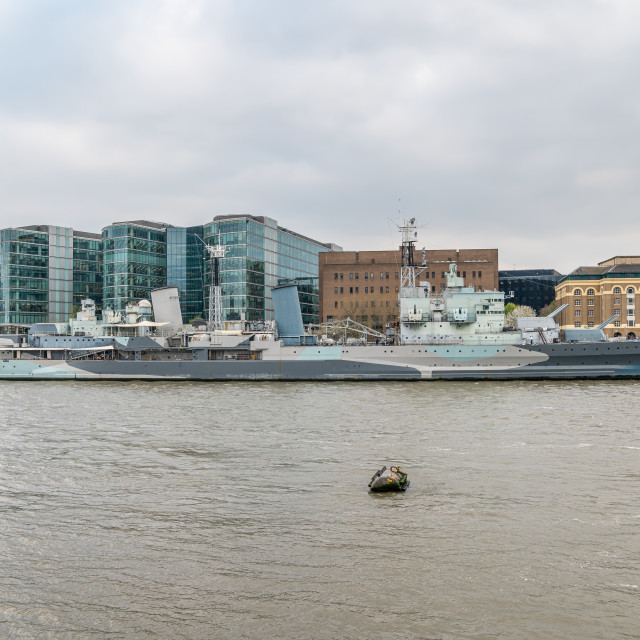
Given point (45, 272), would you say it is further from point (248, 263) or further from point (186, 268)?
point (248, 263)

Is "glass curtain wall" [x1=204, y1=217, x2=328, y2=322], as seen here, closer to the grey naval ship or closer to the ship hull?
the grey naval ship

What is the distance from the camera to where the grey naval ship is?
1768 inches

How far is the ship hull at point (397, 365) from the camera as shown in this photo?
146 ft

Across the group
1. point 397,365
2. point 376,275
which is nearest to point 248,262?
point 376,275

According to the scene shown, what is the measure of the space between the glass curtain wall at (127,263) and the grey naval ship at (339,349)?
44295mm

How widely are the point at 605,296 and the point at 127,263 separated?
263ft

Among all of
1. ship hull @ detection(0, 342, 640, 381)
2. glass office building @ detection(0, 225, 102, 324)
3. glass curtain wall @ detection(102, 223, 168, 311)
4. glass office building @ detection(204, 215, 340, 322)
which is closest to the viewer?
ship hull @ detection(0, 342, 640, 381)

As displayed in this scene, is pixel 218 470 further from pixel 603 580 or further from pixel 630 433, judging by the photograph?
pixel 630 433

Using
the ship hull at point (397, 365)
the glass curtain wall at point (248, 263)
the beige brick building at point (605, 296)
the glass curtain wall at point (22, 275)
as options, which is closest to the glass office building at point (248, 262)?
the glass curtain wall at point (248, 263)

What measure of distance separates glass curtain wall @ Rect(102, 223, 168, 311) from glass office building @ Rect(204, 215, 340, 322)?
11.5 meters

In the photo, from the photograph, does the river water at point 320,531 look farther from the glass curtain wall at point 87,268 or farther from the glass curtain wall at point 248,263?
the glass curtain wall at point 87,268

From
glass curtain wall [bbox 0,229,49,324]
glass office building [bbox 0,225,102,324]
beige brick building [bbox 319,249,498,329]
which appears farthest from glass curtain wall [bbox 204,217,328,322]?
glass curtain wall [bbox 0,229,49,324]

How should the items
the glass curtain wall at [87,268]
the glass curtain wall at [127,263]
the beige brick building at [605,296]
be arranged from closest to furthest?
the glass curtain wall at [127,263] < the beige brick building at [605,296] < the glass curtain wall at [87,268]

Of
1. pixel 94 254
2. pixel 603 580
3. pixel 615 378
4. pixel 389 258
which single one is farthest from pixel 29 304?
pixel 603 580
